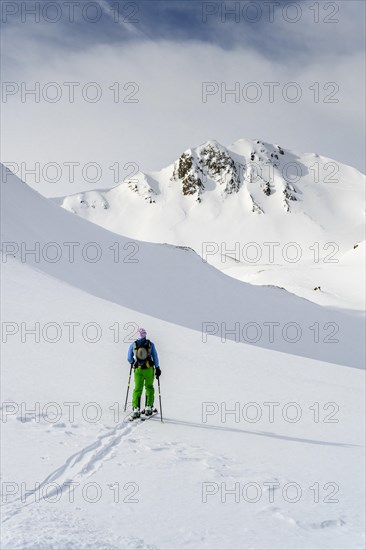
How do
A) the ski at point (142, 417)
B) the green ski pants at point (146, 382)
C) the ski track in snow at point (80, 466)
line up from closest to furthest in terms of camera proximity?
the ski track in snow at point (80, 466), the ski at point (142, 417), the green ski pants at point (146, 382)

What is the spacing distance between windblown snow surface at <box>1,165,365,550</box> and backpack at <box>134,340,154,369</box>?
3.42 feet

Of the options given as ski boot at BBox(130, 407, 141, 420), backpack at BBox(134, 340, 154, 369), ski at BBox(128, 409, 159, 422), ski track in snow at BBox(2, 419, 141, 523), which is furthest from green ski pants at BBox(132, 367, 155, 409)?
ski track in snow at BBox(2, 419, 141, 523)

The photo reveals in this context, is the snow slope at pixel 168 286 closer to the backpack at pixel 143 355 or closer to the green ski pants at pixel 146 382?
the backpack at pixel 143 355

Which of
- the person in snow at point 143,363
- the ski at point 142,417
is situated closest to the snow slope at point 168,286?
the person in snow at point 143,363

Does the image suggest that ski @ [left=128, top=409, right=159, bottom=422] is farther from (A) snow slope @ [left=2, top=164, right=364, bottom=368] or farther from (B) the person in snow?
(A) snow slope @ [left=2, top=164, right=364, bottom=368]

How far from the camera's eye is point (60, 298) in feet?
68.9

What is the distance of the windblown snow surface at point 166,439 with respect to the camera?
5.54m

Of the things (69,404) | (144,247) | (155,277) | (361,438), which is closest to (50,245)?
(155,277)

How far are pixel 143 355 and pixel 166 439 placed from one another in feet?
8.51

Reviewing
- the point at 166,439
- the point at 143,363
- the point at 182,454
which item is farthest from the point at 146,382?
the point at 182,454

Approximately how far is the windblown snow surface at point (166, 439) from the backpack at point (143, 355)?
104 centimetres

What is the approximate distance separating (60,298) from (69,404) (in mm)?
10715

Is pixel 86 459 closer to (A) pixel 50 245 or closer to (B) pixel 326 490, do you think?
(B) pixel 326 490

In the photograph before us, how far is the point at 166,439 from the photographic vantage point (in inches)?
357
